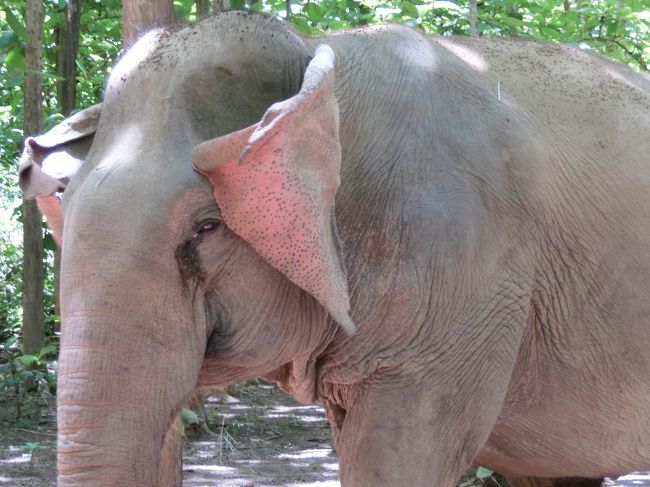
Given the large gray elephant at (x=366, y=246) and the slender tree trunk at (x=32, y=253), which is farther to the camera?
the slender tree trunk at (x=32, y=253)

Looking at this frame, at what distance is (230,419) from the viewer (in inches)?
315

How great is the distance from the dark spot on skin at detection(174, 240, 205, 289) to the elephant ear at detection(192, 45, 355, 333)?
13 centimetres

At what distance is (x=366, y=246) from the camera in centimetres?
340

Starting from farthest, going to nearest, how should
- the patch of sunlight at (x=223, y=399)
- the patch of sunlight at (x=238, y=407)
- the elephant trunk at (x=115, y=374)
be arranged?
the patch of sunlight at (x=223, y=399)
the patch of sunlight at (x=238, y=407)
the elephant trunk at (x=115, y=374)

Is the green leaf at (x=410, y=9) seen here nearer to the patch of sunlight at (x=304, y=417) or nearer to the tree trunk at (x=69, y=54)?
the patch of sunlight at (x=304, y=417)

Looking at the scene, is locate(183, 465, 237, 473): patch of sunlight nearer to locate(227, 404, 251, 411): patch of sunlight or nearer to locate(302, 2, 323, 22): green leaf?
locate(227, 404, 251, 411): patch of sunlight

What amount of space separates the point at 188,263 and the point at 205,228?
0.37 feet

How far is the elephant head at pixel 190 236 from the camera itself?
2781mm

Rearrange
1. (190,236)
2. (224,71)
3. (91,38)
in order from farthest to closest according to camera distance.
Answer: (91,38)
(224,71)
(190,236)

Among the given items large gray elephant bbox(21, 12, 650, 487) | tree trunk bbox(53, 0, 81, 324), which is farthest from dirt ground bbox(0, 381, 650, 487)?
large gray elephant bbox(21, 12, 650, 487)

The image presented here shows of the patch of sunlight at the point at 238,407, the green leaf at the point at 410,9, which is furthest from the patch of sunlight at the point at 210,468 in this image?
the green leaf at the point at 410,9

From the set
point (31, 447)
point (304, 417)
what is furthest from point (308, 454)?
point (31, 447)

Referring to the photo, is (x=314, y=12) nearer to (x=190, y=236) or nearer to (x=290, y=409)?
(x=290, y=409)

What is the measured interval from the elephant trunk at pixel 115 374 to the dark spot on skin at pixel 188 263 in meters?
0.09
